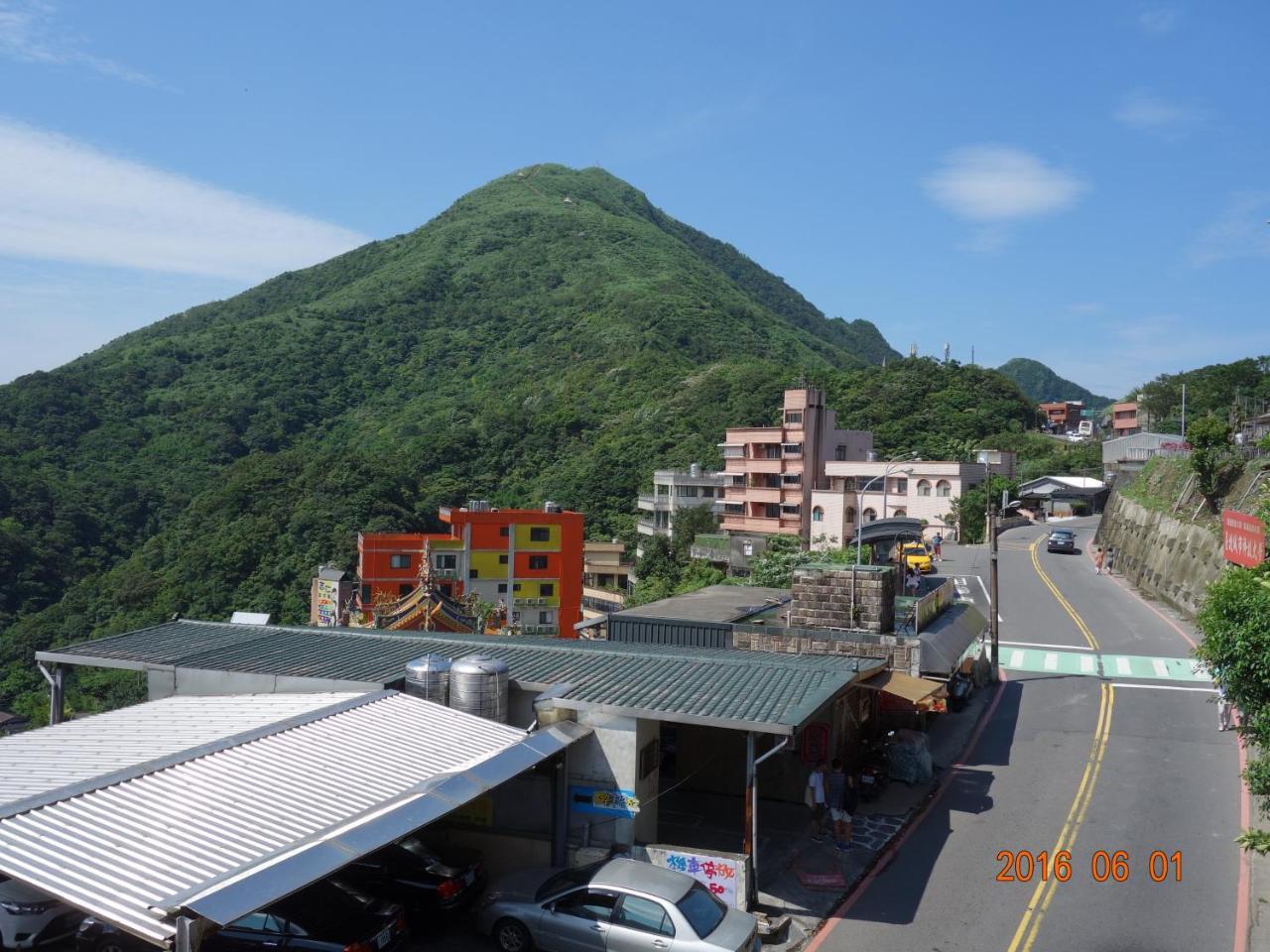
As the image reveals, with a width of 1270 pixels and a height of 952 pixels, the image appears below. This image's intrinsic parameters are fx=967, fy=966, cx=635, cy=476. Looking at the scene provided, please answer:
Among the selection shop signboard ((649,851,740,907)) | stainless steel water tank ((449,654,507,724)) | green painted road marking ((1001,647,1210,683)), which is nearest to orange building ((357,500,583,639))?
green painted road marking ((1001,647,1210,683))

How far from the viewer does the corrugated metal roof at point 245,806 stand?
25.1 feet

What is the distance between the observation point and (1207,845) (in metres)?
14.8

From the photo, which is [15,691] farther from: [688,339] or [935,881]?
[688,339]

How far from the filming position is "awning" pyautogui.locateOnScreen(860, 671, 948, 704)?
56.2 ft

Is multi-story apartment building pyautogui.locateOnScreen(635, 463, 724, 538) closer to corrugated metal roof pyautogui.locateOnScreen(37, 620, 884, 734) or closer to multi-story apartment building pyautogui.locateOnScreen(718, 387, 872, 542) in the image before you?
multi-story apartment building pyautogui.locateOnScreen(718, 387, 872, 542)

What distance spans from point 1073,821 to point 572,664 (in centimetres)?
867

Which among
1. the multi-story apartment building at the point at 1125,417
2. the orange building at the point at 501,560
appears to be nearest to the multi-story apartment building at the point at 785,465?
the orange building at the point at 501,560

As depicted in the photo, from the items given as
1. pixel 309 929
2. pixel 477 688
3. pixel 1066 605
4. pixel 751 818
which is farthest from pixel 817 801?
pixel 1066 605

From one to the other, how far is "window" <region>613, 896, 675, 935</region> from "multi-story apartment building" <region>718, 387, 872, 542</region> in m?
57.9

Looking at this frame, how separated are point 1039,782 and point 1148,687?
984 cm

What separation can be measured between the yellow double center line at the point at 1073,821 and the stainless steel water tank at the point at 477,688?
23.8 feet

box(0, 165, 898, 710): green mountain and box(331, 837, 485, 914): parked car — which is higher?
box(0, 165, 898, 710): green mountain

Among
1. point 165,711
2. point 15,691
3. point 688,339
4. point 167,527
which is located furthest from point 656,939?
point 688,339

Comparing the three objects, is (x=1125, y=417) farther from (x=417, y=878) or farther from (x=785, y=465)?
(x=417, y=878)
